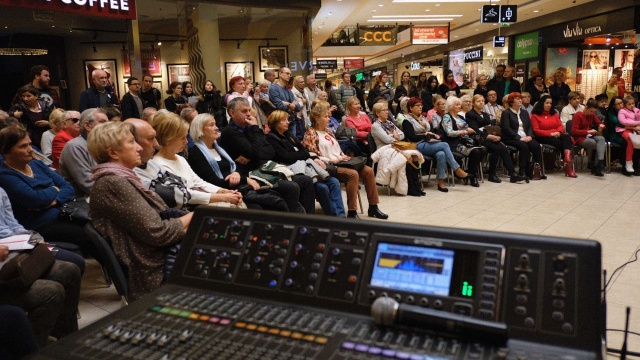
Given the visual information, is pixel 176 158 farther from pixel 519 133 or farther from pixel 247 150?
pixel 519 133

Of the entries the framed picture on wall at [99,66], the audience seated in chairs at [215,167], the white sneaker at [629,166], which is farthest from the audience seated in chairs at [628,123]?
the framed picture on wall at [99,66]

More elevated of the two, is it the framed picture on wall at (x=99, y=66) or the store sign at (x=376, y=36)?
the store sign at (x=376, y=36)

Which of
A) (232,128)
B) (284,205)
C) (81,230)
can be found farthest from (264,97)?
(81,230)

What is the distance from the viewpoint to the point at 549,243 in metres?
0.97

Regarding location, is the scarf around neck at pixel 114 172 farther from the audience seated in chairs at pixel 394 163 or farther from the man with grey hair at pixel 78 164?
the audience seated in chairs at pixel 394 163

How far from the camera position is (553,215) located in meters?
5.62

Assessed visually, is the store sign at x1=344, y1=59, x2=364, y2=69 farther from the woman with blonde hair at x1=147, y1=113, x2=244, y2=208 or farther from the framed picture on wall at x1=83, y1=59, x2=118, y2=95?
the woman with blonde hair at x1=147, y1=113, x2=244, y2=208

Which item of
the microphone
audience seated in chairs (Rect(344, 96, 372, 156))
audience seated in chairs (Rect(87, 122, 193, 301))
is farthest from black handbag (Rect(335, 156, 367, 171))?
the microphone

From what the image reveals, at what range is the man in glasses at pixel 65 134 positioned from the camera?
14.6ft

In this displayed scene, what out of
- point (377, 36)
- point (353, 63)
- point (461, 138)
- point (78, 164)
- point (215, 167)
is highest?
point (377, 36)

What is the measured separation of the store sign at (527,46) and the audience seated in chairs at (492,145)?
8286 millimetres

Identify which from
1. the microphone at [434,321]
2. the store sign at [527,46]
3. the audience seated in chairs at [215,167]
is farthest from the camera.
Result: the store sign at [527,46]

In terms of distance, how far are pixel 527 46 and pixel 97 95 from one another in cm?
1348

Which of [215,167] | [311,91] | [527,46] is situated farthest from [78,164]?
[527,46]
